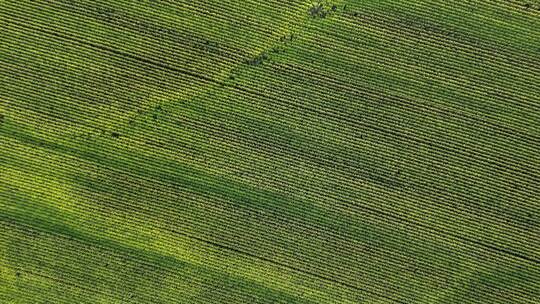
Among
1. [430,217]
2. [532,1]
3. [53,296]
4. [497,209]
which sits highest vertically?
[532,1]

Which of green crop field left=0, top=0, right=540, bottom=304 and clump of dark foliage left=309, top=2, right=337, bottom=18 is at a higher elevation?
clump of dark foliage left=309, top=2, right=337, bottom=18

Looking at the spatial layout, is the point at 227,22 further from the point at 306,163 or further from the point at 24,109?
the point at 24,109

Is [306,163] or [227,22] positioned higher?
[227,22]

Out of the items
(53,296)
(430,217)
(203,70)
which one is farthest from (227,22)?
(53,296)

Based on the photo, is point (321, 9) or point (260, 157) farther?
point (260, 157)

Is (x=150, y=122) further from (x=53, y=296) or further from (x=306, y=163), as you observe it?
(x=53, y=296)

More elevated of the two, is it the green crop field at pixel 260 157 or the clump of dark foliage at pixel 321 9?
the clump of dark foliage at pixel 321 9

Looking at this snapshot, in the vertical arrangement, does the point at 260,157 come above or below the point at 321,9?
below
